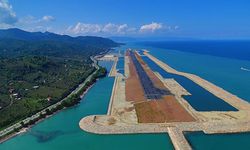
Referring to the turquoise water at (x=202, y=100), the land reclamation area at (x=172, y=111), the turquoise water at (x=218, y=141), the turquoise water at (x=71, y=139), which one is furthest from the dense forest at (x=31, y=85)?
the turquoise water at (x=218, y=141)

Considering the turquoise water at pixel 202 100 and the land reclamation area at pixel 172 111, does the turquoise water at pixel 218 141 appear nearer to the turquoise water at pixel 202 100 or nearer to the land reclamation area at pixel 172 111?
the land reclamation area at pixel 172 111

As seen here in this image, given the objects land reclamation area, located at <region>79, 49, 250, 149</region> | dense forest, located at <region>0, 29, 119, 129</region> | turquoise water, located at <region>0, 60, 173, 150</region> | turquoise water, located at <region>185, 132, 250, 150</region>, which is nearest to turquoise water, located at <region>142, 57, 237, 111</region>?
land reclamation area, located at <region>79, 49, 250, 149</region>

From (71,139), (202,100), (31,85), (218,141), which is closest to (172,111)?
(202,100)

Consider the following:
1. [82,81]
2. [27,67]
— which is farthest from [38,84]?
[27,67]

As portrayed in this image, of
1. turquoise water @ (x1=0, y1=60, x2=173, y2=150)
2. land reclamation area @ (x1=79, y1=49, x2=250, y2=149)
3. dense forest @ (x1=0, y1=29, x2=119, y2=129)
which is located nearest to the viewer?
turquoise water @ (x1=0, y1=60, x2=173, y2=150)

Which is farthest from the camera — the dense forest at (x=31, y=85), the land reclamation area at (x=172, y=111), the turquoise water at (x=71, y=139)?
the dense forest at (x=31, y=85)

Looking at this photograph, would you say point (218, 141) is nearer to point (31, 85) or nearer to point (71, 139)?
point (71, 139)

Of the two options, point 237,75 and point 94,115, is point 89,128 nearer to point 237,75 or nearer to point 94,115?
point 94,115

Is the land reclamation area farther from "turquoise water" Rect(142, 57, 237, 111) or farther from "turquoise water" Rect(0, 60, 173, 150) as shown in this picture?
"turquoise water" Rect(0, 60, 173, 150)

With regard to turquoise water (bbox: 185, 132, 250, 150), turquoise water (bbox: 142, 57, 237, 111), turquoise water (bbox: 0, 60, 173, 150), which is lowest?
turquoise water (bbox: 0, 60, 173, 150)
